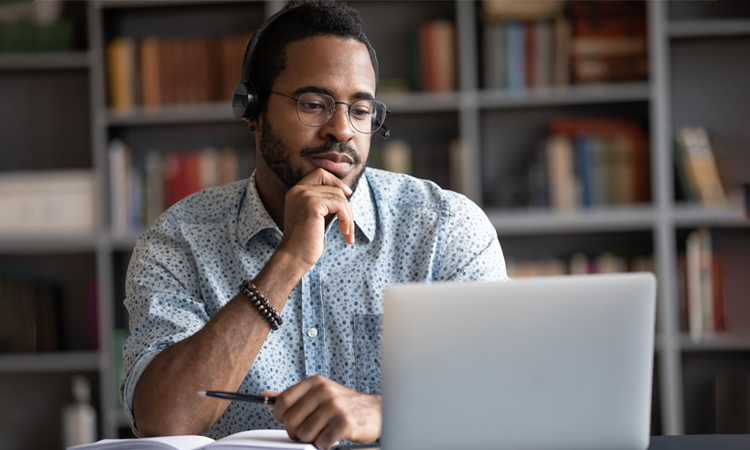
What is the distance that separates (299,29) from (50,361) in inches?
71.0

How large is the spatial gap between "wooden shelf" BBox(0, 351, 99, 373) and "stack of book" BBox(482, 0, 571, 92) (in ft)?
5.85

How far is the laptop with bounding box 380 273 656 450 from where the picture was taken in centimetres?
72

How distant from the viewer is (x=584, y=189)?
246 centimetres

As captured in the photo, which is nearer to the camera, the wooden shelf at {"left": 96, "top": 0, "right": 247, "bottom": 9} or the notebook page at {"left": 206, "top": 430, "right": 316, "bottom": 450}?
the notebook page at {"left": 206, "top": 430, "right": 316, "bottom": 450}

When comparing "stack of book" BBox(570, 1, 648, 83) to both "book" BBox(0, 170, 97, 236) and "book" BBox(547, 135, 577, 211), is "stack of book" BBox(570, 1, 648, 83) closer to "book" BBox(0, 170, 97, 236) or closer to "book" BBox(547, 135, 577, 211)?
"book" BBox(547, 135, 577, 211)

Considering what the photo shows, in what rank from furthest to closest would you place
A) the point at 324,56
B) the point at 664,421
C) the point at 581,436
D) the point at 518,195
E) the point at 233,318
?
the point at 518,195, the point at 664,421, the point at 324,56, the point at 233,318, the point at 581,436

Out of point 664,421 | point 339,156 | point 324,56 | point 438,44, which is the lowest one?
point 664,421

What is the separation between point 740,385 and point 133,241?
2198mm

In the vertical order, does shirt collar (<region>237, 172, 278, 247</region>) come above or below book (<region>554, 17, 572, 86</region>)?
below

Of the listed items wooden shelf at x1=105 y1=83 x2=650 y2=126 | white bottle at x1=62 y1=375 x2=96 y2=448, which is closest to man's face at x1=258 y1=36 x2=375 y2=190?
wooden shelf at x1=105 y1=83 x2=650 y2=126

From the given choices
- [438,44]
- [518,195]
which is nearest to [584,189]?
[518,195]

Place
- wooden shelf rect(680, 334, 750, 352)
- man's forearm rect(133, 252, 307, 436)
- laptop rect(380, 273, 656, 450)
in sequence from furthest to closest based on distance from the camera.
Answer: wooden shelf rect(680, 334, 750, 352)
man's forearm rect(133, 252, 307, 436)
laptop rect(380, 273, 656, 450)

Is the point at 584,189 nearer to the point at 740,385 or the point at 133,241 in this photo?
the point at 740,385

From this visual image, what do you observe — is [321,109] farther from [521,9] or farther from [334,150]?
[521,9]
